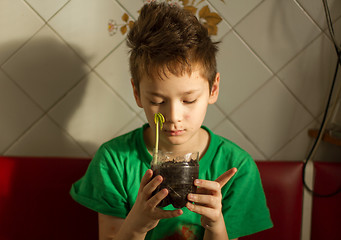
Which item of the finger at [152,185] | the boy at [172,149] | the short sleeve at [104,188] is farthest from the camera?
the short sleeve at [104,188]

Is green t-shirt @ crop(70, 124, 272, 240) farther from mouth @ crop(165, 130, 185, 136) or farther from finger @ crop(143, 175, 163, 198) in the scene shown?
finger @ crop(143, 175, 163, 198)

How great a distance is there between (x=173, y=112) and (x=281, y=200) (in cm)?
64

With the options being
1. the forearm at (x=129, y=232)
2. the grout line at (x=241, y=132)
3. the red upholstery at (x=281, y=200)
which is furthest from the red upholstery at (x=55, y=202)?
the forearm at (x=129, y=232)

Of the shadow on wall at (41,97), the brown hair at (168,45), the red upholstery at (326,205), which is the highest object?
the shadow on wall at (41,97)

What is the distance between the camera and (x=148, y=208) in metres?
0.83

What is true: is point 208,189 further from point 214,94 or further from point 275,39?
point 275,39

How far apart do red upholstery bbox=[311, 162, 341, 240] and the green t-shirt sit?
33 centimetres

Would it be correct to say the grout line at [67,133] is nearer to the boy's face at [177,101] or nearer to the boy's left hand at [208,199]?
the boy's face at [177,101]

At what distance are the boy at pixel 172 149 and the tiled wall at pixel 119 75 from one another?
0.83 ft

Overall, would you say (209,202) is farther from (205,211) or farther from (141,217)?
(141,217)

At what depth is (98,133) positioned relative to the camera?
1.35m

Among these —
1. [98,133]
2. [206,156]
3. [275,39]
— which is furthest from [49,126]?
[275,39]

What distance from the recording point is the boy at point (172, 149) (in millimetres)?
877

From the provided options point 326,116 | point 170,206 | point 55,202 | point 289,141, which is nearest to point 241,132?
point 289,141
